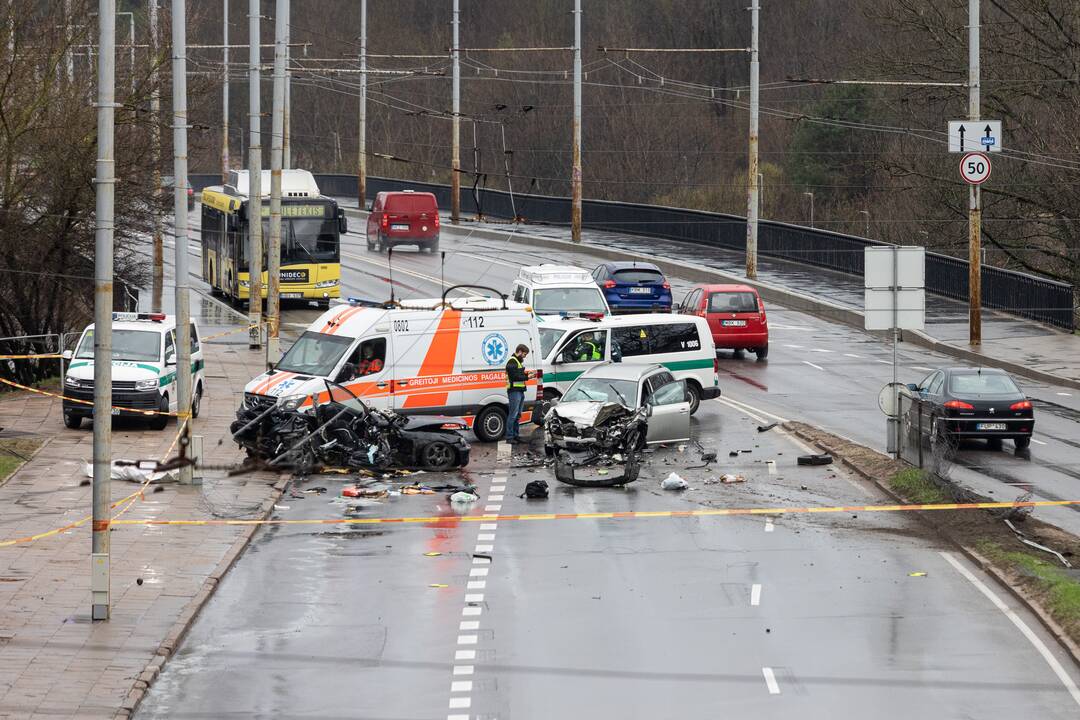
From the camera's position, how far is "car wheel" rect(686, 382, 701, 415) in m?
30.9

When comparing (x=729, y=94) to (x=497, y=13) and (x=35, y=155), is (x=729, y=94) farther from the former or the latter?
(x=35, y=155)

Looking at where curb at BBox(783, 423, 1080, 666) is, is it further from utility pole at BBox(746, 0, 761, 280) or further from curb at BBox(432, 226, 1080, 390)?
utility pole at BBox(746, 0, 761, 280)

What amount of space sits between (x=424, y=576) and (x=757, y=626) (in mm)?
4087

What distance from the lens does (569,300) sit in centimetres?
3844

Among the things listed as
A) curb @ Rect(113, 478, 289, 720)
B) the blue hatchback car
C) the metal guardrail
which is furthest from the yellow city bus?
curb @ Rect(113, 478, 289, 720)

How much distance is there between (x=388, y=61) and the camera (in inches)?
3652

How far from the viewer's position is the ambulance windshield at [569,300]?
38188 millimetres

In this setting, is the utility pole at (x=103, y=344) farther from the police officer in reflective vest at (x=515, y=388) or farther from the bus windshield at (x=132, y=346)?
the bus windshield at (x=132, y=346)

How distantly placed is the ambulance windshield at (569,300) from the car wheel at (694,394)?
7.38 metres

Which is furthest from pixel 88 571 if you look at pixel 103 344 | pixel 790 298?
pixel 790 298

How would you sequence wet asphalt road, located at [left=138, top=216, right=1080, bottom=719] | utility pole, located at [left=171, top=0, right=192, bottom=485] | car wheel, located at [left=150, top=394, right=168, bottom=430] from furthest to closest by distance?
car wheel, located at [left=150, top=394, right=168, bottom=430], utility pole, located at [left=171, top=0, right=192, bottom=485], wet asphalt road, located at [left=138, top=216, right=1080, bottom=719]

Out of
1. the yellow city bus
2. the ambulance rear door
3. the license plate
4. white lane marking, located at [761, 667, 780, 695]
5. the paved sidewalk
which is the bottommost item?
white lane marking, located at [761, 667, 780, 695]

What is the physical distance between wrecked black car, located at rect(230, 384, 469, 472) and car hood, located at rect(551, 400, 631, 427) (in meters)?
1.67

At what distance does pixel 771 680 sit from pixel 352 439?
12.1m
